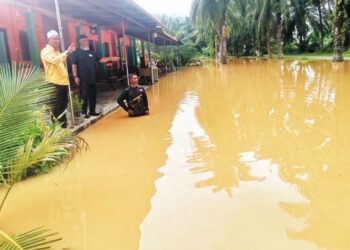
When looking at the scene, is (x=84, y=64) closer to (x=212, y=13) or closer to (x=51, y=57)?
(x=51, y=57)

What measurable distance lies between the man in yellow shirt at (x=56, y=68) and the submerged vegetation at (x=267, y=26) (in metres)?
21.1

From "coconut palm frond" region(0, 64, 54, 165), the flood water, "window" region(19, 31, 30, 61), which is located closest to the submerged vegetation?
"window" region(19, 31, 30, 61)

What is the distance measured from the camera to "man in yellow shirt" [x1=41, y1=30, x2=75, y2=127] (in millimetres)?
5781

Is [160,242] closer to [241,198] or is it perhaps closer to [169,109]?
[241,198]

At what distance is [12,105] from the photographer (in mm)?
2732

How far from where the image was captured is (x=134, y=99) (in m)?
7.93

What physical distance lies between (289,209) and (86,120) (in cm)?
503

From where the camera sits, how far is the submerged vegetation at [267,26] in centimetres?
2822

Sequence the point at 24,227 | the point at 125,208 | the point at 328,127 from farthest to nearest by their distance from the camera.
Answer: the point at 328,127 → the point at 125,208 → the point at 24,227

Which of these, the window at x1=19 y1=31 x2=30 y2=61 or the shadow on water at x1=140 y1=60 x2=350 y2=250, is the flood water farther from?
the window at x1=19 y1=31 x2=30 y2=61

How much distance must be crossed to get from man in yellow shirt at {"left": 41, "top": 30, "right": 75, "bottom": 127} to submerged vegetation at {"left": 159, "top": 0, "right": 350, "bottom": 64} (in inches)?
832

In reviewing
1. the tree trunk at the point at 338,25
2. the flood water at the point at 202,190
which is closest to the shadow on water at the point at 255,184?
the flood water at the point at 202,190

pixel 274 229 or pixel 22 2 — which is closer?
pixel 274 229

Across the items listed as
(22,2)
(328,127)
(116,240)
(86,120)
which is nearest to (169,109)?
(86,120)
